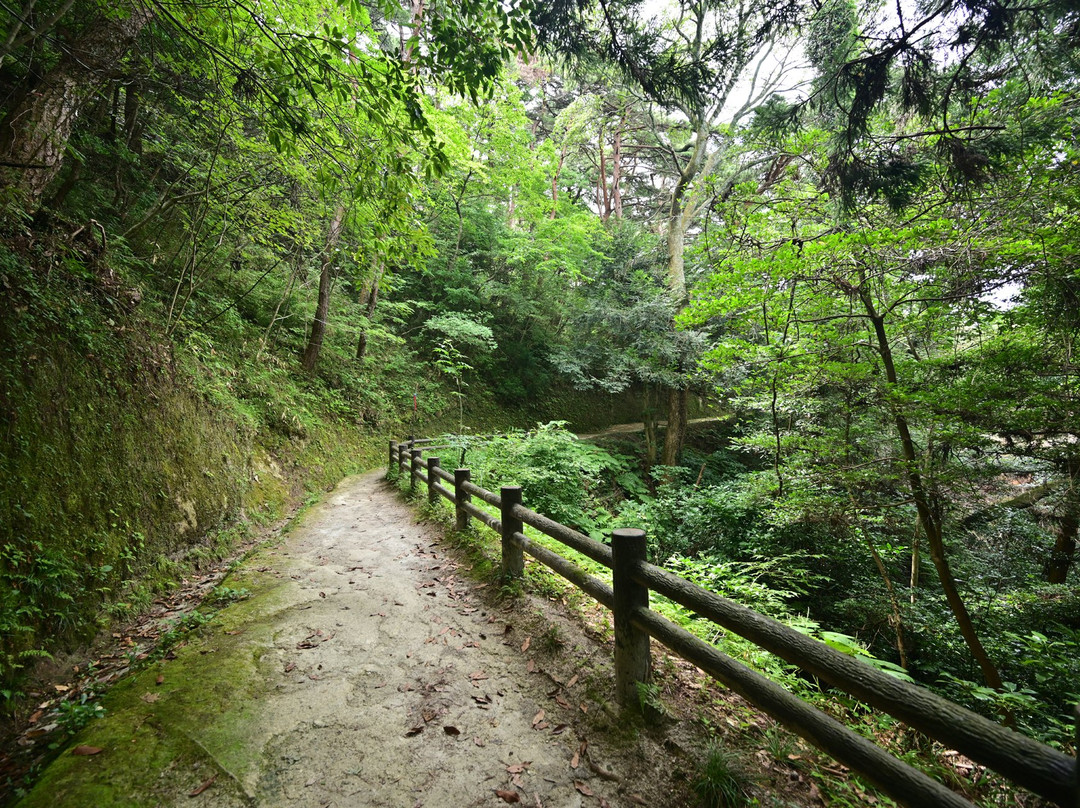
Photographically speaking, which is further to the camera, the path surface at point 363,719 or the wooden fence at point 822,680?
the path surface at point 363,719

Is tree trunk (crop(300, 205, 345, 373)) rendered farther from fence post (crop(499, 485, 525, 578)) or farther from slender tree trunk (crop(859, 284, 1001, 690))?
slender tree trunk (crop(859, 284, 1001, 690))

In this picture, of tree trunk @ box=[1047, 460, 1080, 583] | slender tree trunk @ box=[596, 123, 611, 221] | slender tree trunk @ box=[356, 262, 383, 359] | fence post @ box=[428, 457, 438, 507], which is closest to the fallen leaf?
fence post @ box=[428, 457, 438, 507]

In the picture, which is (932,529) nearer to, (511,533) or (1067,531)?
(1067,531)

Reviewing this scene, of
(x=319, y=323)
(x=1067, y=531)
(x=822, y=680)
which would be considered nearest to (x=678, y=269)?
(x=1067, y=531)

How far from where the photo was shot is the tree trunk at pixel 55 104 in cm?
386

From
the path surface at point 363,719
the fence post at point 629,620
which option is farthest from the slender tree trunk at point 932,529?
the path surface at point 363,719

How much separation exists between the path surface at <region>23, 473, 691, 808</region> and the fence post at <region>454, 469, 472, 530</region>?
150cm

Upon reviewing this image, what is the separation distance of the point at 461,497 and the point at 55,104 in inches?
227

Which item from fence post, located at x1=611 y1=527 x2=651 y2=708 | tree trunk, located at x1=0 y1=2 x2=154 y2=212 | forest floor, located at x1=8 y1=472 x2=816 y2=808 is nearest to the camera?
forest floor, located at x1=8 y1=472 x2=816 y2=808

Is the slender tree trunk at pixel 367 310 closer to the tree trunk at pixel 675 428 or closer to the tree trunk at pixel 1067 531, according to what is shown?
the tree trunk at pixel 675 428

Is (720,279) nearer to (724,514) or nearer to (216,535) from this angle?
(724,514)

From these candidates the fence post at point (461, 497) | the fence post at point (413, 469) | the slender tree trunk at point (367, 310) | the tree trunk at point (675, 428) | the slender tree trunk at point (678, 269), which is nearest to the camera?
the fence post at point (461, 497)

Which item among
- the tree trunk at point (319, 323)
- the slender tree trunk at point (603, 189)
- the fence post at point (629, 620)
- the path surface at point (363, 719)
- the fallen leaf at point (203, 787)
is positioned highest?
the slender tree trunk at point (603, 189)

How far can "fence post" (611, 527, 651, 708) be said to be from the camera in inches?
98.4
